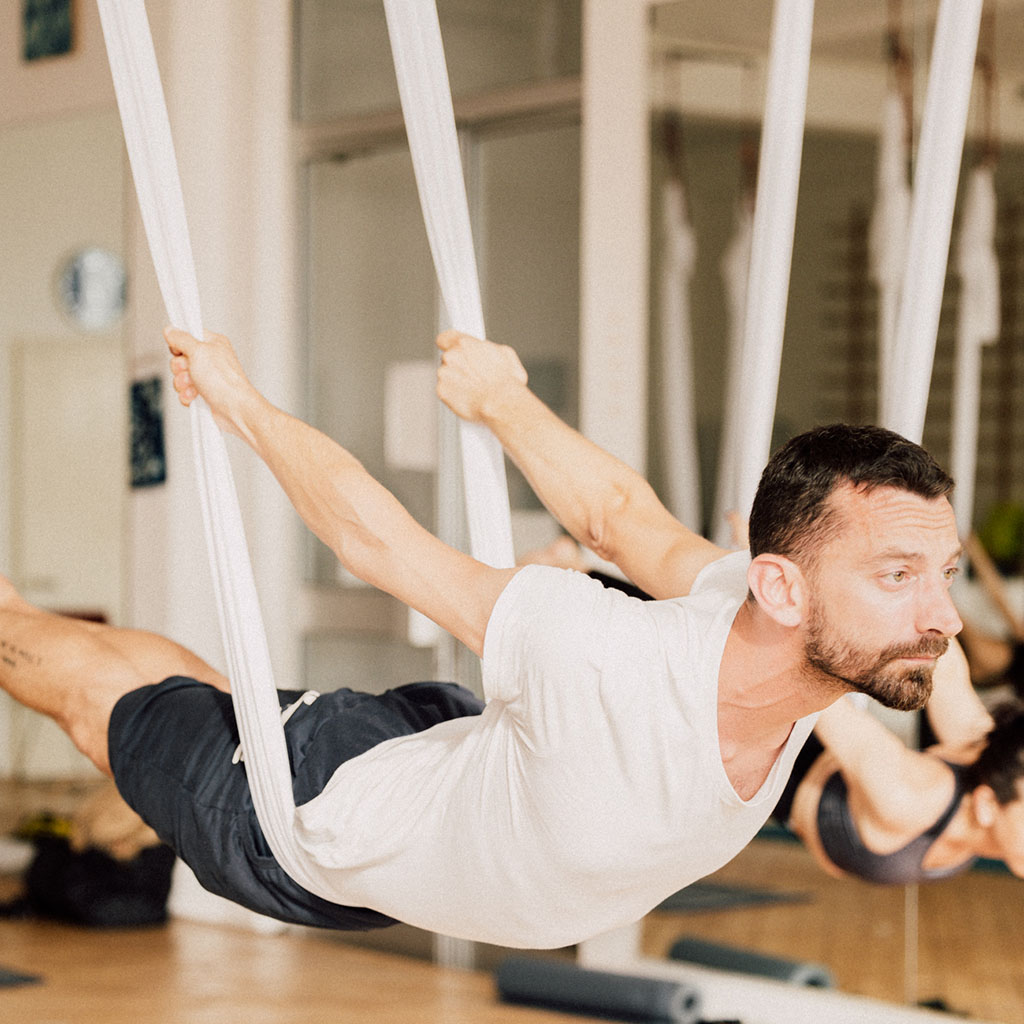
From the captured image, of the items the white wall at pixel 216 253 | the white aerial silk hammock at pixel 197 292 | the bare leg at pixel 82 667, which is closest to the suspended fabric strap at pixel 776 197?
the white aerial silk hammock at pixel 197 292

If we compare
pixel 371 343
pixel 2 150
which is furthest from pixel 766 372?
pixel 2 150

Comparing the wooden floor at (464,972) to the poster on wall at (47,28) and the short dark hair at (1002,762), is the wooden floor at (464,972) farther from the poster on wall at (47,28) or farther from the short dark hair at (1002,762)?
the poster on wall at (47,28)

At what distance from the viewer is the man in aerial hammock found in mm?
1546

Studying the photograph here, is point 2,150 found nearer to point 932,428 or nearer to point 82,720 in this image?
point 932,428

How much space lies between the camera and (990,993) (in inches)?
136

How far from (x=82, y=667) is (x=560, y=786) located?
850 mm

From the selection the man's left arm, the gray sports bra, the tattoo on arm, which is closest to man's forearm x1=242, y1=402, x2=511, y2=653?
the man's left arm

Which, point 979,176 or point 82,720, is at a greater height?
point 979,176

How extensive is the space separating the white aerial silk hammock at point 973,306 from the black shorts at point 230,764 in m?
1.63

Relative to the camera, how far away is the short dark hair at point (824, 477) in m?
1.54

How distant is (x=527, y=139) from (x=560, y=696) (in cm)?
278

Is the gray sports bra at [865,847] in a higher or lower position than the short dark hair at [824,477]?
A: lower

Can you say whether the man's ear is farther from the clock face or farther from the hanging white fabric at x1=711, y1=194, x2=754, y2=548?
the clock face

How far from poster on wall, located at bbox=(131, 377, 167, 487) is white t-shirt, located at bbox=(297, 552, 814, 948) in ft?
9.08
